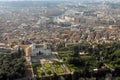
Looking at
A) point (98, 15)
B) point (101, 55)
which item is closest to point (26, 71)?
point (101, 55)

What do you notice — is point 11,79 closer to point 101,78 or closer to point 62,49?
point 101,78

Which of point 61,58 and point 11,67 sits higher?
point 11,67

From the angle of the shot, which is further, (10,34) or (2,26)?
(2,26)

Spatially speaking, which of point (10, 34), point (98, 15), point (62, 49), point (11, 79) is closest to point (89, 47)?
point (62, 49)

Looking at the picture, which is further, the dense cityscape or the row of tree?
the dense cityscape

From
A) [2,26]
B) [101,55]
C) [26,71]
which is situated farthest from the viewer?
[2,26]

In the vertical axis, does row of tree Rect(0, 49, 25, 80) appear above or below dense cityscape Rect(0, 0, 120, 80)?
above

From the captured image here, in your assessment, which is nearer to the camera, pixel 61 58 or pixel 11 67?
pixel 11 67

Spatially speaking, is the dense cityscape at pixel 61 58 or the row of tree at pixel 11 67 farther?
the dense cityscape at pixel 61 58

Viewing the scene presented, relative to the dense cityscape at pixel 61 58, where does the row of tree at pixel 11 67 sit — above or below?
above

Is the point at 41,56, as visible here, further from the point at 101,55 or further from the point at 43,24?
the point at 43,24

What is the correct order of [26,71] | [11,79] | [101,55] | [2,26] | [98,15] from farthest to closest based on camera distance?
[98,15] < [2,26] < [101,55] < [26,71] < [11,79]
